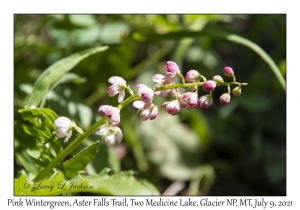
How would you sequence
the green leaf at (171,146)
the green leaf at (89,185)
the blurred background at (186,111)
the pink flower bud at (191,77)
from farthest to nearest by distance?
the green leaf at (171,146)
the blurred background at (186,111)
the pink flower bud at (191,77)
the green leaf at (89,185)

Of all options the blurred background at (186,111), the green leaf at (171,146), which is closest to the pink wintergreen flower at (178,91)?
the blurred background at (186,111)

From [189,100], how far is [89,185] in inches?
13.3

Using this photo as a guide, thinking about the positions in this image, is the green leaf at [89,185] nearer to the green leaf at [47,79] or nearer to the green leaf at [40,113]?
the green leaf at [40,113]

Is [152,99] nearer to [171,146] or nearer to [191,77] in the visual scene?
[191,77]

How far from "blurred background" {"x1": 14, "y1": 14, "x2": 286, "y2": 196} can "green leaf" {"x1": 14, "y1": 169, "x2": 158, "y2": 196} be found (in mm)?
891

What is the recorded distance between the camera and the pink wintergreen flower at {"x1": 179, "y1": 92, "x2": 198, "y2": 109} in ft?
3.94

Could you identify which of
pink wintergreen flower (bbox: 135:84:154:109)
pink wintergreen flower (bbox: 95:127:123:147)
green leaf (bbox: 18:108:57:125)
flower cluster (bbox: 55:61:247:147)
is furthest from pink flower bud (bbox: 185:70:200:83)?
→ green leaf (bbox: 18:108:57:125)

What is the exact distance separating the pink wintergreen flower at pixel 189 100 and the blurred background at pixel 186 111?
0.97 m

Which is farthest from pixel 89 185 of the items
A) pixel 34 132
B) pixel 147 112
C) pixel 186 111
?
pixel 186 111

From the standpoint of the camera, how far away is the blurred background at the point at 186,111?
7.32 feet

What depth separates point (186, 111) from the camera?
2.35m

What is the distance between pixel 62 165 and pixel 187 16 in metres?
1.27

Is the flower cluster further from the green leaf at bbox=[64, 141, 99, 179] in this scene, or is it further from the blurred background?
the blurred background

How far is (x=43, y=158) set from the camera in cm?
143
